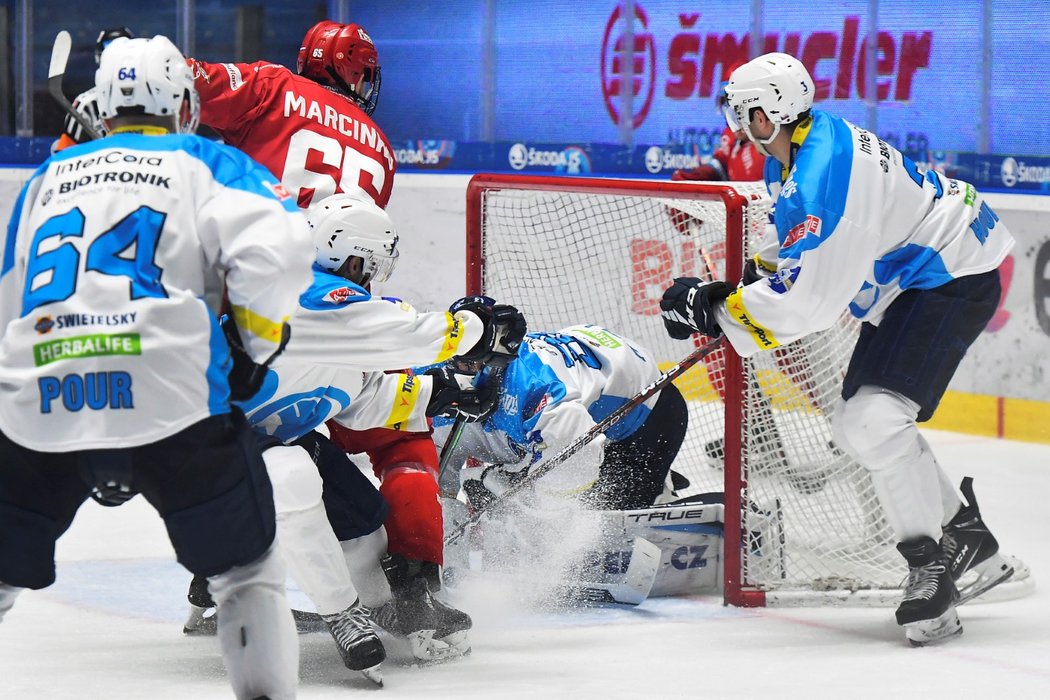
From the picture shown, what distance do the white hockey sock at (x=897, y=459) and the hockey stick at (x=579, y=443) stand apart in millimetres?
378

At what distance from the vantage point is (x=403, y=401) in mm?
2928

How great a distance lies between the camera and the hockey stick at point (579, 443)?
3.31 metres

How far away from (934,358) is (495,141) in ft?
13.6

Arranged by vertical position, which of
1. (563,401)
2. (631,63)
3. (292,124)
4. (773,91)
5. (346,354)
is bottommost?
(563,401)

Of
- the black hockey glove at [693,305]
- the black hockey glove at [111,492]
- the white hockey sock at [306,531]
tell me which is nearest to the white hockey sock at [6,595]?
the black hockey glove at [111,492]

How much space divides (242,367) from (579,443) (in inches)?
52.1

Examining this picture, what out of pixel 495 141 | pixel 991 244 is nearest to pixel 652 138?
pixel 495 141

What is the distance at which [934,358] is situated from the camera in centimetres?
300

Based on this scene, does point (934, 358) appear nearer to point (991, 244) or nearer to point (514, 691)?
point (991, 244)

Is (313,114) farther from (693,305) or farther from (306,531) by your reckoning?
(306,531)

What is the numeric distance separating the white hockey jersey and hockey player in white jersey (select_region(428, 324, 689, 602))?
0.33 m

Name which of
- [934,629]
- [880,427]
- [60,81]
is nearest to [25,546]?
[60,81]

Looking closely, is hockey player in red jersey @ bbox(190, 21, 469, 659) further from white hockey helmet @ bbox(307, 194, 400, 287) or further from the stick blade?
the stick blade

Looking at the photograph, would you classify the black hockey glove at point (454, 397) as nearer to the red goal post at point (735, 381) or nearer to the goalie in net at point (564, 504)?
the goalie in net at point (564, 504)
